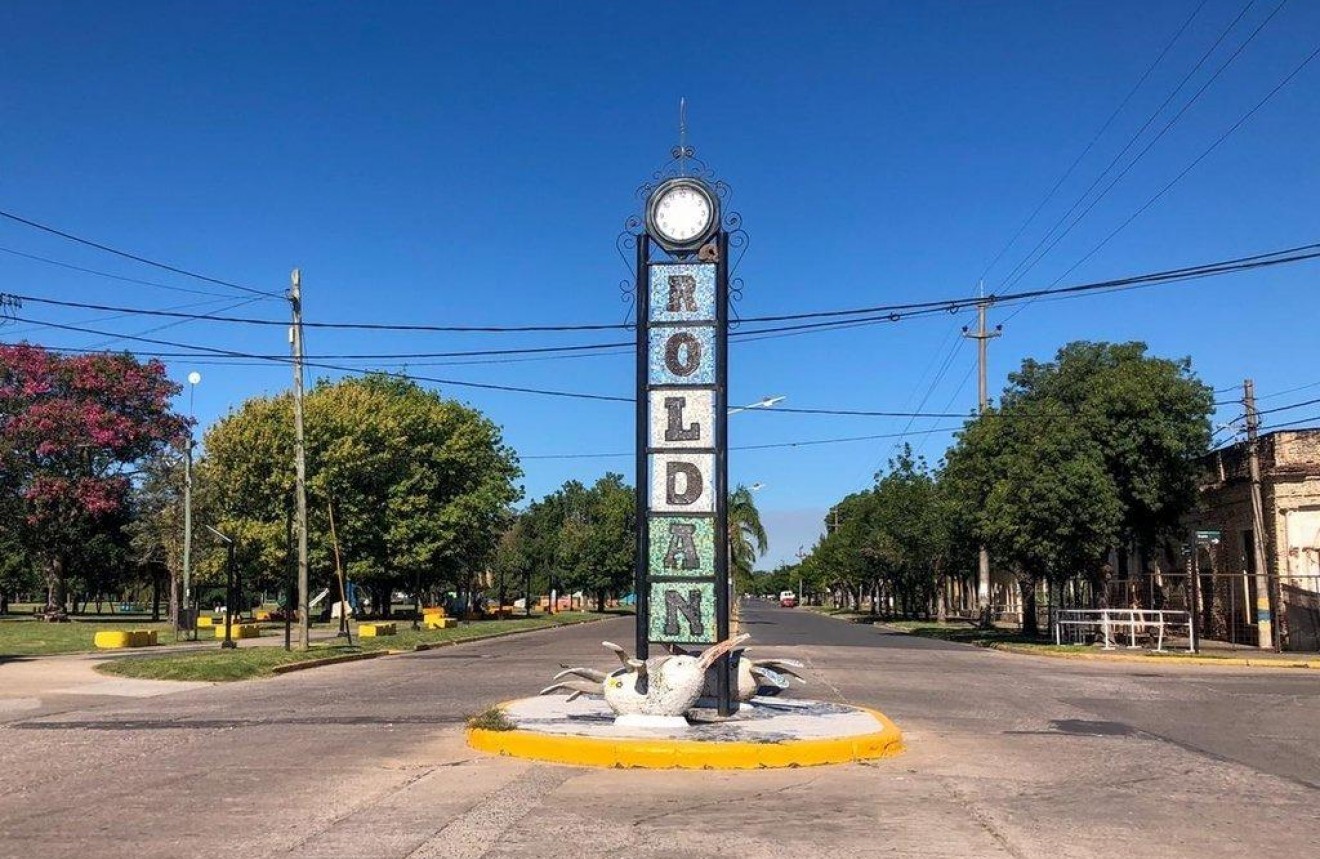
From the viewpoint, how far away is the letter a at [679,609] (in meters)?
13.7

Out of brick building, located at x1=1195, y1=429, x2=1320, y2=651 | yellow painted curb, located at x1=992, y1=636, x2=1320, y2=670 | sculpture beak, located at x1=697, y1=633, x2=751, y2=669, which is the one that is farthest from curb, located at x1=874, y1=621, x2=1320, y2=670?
sculpture beak, located at x1=697, y1=633, x2=751, y2=669

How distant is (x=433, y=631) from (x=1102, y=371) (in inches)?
962

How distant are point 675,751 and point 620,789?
4.23 feet

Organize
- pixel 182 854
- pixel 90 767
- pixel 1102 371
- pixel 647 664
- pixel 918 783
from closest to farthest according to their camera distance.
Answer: pixel 182 854 → pixel 918 783 → pixel 90 767 → pixel 647 664 → pixel 1102 371

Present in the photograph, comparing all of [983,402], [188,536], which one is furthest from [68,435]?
[983,402]

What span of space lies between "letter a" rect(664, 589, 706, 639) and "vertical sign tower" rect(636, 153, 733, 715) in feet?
0.04

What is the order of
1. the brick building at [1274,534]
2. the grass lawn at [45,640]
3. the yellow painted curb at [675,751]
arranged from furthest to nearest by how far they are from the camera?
the brick building at [1274,534], the grass lawn at [45,640], the yellow painted curb at [675,751]

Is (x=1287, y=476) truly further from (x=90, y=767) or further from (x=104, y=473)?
(x=104, y=473)

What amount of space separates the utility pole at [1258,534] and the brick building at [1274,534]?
0.98 feet

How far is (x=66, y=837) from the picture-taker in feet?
24.9

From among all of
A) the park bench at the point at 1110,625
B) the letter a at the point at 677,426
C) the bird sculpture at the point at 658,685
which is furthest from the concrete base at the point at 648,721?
the park bench at the point at 1110,625

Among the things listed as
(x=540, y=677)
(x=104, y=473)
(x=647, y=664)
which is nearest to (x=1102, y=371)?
(x=540, y=677)

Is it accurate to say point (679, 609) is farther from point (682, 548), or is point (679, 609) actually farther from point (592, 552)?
point (592, 552)

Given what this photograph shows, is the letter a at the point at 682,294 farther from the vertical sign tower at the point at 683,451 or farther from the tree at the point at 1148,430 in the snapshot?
the tree at the point at 1148,430
